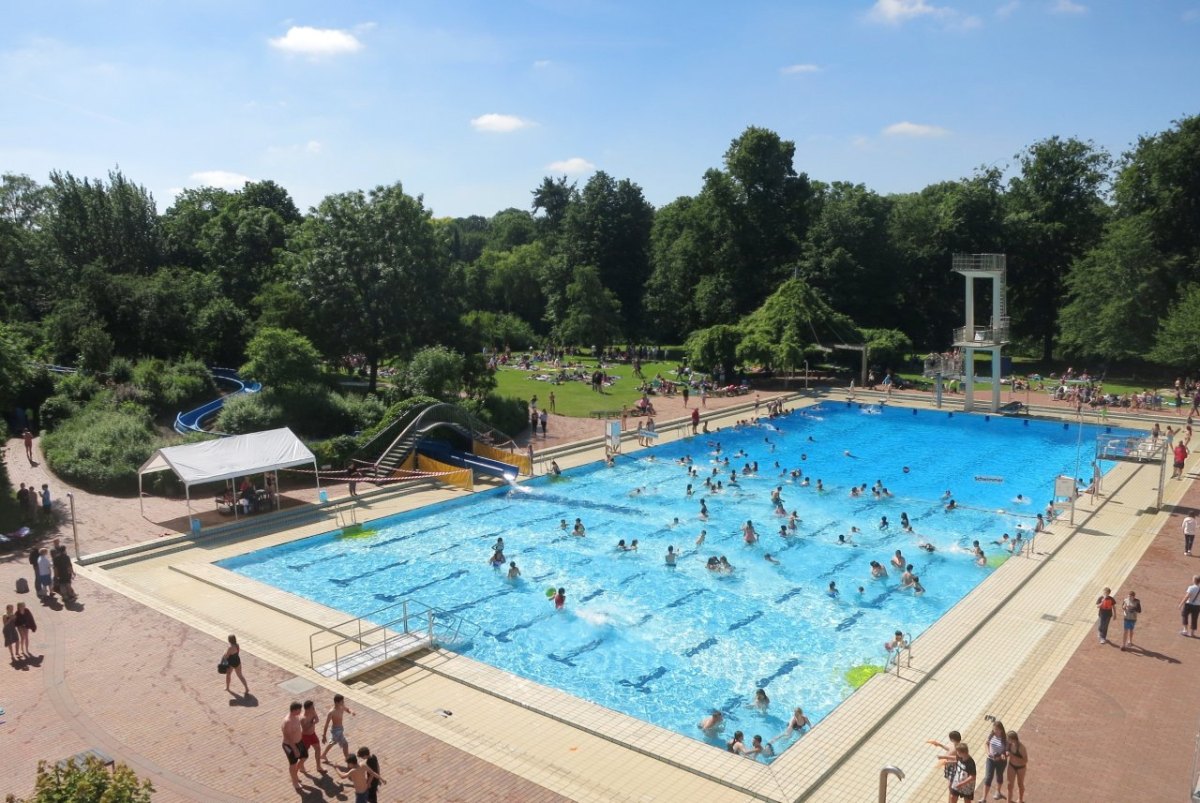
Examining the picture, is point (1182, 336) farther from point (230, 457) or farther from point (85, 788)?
point (85, 788)

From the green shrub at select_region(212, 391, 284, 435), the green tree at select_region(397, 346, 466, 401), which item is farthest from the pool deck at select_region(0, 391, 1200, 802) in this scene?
the green tree at select_region(397, 346, 466, 401)

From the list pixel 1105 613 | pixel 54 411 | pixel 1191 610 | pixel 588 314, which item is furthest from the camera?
pixel 588 314

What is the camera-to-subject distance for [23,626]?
1478cm

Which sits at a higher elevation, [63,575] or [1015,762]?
[63,575]

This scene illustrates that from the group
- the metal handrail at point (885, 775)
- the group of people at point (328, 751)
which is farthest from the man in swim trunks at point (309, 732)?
the metal handrail at point (885, 775)

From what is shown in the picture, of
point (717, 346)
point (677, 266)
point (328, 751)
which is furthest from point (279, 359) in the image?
point (677, 266)

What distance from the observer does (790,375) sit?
53.7 m

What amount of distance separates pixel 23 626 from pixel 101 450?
13108 mm

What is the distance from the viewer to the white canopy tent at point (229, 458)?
75.7 ft

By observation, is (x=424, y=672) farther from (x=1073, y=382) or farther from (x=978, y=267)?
(x=1073, y=382)

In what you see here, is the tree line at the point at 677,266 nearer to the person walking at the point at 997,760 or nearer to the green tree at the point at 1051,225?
the green tree at the point at 1051,225

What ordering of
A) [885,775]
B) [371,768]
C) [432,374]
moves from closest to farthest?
[885,775]
[371,768]
[432,374]

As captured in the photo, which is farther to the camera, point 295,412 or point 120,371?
point 120,371

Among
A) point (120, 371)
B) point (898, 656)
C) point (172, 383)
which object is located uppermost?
point (120, 371)
